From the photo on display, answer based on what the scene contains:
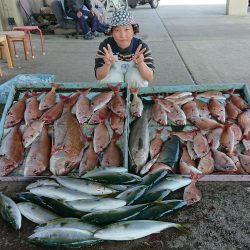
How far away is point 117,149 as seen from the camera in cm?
256

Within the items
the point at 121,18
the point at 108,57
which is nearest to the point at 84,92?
the point at 108,57

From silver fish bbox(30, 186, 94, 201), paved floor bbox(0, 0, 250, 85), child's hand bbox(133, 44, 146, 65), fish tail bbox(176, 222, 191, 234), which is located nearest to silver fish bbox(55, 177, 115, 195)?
silver fish bbox(30, 186, 94, 201)

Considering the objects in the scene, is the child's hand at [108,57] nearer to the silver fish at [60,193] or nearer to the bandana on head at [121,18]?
the bandana on head at [121,18]

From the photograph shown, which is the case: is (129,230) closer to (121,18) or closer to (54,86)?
(54,86)

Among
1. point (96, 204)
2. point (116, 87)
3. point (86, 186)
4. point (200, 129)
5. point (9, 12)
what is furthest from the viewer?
point (9, 12)

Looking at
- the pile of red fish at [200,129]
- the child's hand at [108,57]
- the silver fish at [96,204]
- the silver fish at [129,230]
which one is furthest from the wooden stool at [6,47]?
the silver fish at [129,230]

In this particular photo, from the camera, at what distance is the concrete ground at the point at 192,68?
78.8 inches

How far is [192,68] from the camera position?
20.4 feet

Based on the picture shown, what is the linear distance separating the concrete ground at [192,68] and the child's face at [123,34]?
5.78ft

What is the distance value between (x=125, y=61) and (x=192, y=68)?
296 centimetres

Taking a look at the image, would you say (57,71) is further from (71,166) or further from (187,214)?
(187,214)

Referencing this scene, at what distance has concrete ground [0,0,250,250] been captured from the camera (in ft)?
6.57

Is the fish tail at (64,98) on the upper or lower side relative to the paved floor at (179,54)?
upper

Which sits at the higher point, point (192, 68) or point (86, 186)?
point (86, 186)
